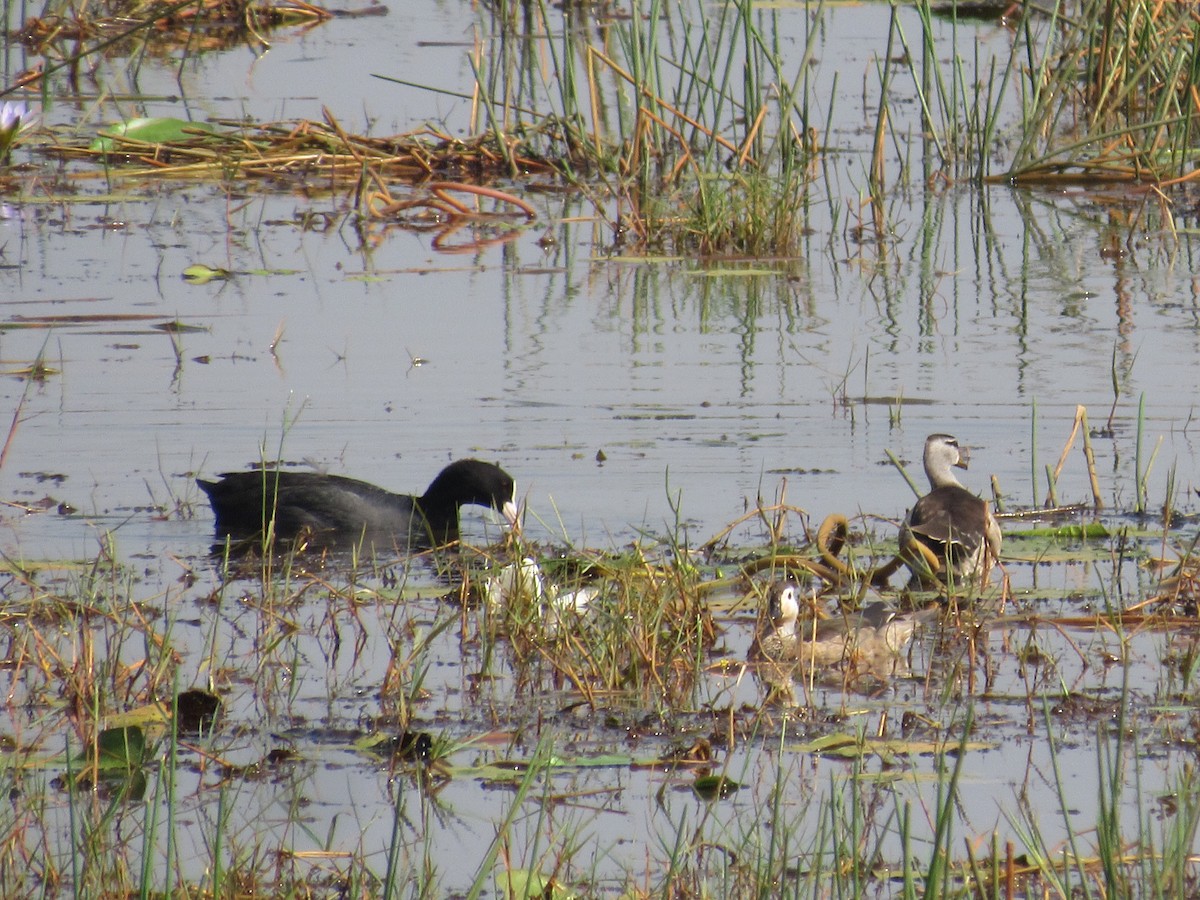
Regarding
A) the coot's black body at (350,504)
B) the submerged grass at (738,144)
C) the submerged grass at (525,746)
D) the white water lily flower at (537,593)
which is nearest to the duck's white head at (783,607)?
the submerged grass at (525,746)

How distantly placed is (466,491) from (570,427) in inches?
36.7

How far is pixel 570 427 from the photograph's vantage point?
28.4ft

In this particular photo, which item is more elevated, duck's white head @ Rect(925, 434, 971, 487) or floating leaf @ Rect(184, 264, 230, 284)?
floating leaf @ Rect(184, 264, 230, 284)

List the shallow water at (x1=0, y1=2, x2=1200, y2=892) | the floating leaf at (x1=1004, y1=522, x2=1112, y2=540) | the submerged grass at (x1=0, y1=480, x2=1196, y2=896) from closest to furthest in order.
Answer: the submerged grass at (x1=0, y1=480, x2=1196, y2=896), the shallow water at (x1=0, y1=2, x2=1200, y2=892), the floating leaf at (x1=1004, y1=522, x2=1112, y2=540)

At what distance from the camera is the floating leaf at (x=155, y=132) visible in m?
13.8

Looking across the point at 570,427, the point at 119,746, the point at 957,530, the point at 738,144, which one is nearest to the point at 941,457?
the point at 957,530

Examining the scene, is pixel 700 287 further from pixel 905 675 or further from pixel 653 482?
pixel 905 675

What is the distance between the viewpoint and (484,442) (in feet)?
28.2

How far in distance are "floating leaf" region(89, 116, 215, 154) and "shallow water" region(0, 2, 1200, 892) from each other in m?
0.23

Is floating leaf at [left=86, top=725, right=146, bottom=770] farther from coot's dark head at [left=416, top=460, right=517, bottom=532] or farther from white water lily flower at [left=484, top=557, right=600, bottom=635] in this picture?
coot's dark head at [left=416, top=460, right=517, bottom=532]

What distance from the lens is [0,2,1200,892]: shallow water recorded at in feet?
15.8

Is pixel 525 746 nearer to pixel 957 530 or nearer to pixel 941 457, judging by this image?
pixel 957 530

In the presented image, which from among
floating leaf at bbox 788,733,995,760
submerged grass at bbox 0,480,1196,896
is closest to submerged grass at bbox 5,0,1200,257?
submerged grass at bbox 0,480,1196,896

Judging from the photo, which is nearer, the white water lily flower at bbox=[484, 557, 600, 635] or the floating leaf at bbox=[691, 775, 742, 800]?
the floating leaf at bbox=[691, 775, 742, 800]
